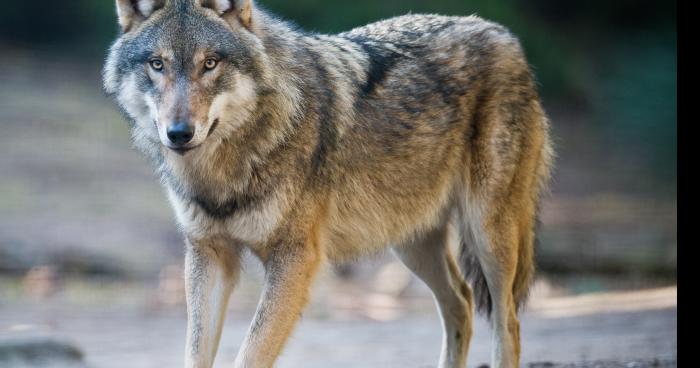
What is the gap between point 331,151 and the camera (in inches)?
172

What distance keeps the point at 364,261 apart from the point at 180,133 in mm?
5219

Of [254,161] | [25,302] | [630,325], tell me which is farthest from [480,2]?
[254,161]

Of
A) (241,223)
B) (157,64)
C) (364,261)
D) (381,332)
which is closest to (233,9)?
(157,64)

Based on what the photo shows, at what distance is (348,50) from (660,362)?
2431 mm

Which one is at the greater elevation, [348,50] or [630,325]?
[348,50]

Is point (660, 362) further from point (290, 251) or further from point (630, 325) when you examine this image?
point (290, 251)

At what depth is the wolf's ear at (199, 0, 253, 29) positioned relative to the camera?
4.08 metres

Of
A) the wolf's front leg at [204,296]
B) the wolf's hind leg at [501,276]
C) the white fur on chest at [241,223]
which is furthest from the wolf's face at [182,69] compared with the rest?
the wolf's hind leg at [501,276]

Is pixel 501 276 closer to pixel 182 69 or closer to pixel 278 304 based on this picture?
pixel 278 304

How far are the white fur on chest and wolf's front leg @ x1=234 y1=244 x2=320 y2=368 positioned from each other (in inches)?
4.3

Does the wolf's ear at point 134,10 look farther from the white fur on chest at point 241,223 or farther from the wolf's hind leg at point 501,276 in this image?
the wolf's hind leg at point 501,276

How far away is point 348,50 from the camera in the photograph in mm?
4648

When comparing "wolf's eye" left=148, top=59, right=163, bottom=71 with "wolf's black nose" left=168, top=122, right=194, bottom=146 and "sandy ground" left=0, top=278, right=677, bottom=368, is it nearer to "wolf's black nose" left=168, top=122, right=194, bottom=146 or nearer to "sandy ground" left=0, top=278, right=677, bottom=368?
"wolf's black nose" left=168, top=122, right=194, bottom=146

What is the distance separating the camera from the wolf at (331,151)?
400cm
